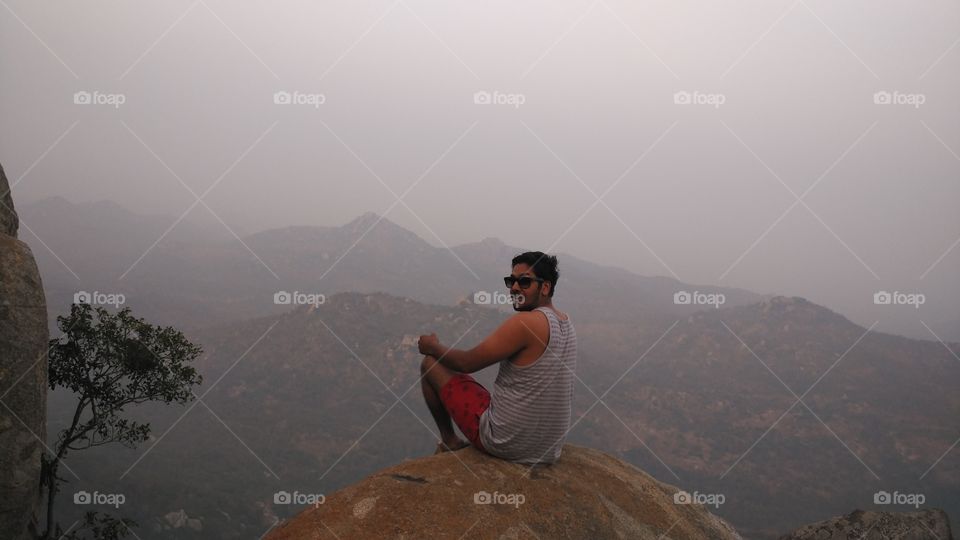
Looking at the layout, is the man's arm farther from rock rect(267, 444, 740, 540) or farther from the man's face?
rock rect(267, 444, 740, 540)

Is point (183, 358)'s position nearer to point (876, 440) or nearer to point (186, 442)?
point (186, 442)

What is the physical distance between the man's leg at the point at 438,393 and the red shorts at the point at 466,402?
2.8 inches

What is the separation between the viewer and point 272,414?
95938 mm

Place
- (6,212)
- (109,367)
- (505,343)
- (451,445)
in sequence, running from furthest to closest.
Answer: (109,367) < (6,212) < (451,445) < (505,343)

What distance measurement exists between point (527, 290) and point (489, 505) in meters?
2.05

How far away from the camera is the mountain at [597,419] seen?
260 feet

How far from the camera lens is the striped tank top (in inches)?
254

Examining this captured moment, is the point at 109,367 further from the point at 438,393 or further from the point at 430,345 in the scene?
the point at 430,345

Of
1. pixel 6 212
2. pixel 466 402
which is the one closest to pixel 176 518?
pixel 6 212

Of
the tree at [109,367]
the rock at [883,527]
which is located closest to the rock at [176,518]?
the tree at [109,367]

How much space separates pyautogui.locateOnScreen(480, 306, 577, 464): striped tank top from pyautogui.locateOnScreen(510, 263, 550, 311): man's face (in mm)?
153

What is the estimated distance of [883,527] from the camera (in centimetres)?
1031

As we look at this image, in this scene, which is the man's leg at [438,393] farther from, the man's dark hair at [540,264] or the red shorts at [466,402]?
the man's dark hair at [540,264]

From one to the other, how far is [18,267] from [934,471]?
120136 millimetres
